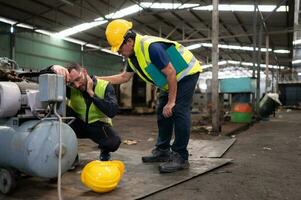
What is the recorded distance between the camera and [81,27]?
13180 mm

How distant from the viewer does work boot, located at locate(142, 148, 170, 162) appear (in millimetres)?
3029

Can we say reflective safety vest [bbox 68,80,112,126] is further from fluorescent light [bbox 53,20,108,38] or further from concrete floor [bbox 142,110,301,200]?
fluorescent light [bbox 53,20,108,38]

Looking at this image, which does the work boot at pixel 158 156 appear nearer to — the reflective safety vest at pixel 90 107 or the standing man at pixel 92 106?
the standing man at pixel 92 106

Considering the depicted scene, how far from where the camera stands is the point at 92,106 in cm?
254

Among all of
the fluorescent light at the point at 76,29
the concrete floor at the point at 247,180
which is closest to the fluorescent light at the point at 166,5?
the fluorescent light at the point at 76,29

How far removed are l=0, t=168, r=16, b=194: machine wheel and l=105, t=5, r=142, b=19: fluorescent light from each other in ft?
32.3

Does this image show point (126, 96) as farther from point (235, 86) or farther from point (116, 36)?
point (116, 36)

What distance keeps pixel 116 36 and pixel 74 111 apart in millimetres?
679

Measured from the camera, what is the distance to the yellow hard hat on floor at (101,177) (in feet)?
6.71

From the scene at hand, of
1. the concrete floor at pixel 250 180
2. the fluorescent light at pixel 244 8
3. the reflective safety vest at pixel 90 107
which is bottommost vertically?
the concrete floor at pixel 250 180

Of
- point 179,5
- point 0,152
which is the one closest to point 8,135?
point 0,152

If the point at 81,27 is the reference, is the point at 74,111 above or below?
below

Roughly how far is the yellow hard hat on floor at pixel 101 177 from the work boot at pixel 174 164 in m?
0.61

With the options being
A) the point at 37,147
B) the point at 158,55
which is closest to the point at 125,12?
the point at 158,55
